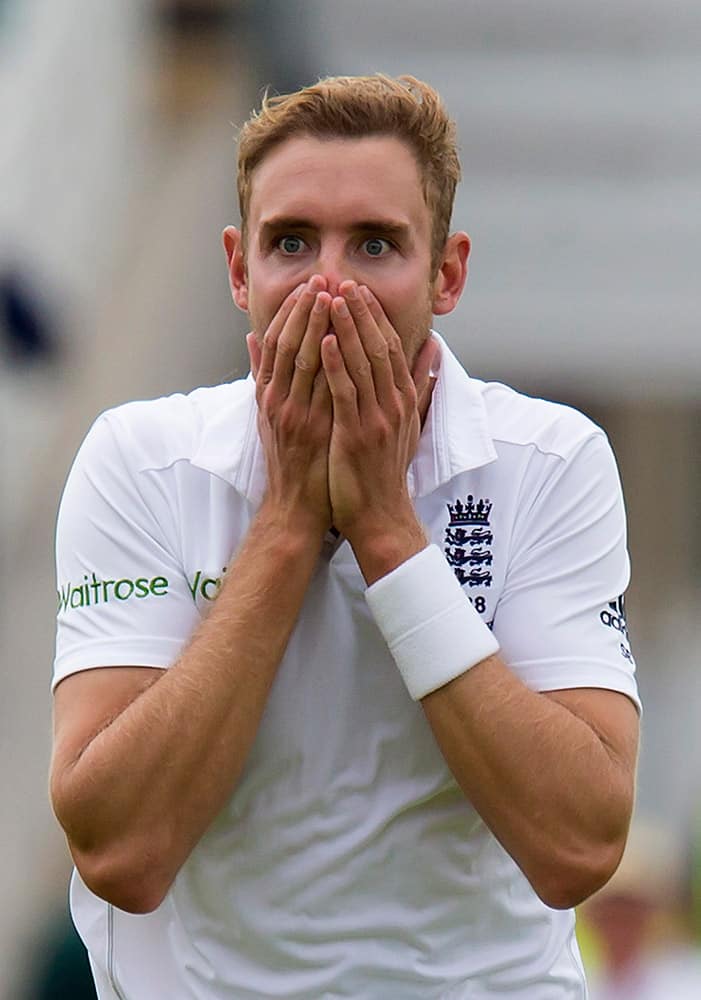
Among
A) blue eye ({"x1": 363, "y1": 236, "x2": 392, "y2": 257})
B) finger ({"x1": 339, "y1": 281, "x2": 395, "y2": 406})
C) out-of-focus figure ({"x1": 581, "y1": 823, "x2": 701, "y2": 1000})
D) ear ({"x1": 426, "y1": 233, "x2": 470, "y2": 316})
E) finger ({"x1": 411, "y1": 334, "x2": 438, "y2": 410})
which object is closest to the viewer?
finger ({"x1": 339, "y1": 281, "x2": 395, "y2": 406})

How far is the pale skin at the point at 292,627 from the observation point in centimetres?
275

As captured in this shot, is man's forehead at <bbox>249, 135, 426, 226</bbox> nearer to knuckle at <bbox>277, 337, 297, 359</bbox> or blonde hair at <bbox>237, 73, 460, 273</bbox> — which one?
blonde hair at <bbox>237, 73, 460, 273</bbox>

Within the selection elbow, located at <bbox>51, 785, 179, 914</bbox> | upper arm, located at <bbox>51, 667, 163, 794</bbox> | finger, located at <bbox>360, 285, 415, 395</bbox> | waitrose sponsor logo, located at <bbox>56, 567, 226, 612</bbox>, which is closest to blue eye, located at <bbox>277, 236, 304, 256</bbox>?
finger, located at <bbox>360, 285, 415, 395</bbox>

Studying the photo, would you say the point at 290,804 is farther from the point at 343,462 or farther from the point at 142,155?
the point at 142,155

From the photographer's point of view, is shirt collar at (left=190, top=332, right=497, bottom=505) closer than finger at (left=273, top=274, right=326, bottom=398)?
No

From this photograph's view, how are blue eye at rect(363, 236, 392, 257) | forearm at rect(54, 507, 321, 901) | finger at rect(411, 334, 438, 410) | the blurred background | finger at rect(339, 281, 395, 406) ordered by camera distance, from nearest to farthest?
forearm at rect(54, 507, 321, 901)
finger at rect(339, 281, 395, 406)
blue eye at rect(363, 236, 392, 257)
finger at rect(411, 334, 438, 410)
the blurred background

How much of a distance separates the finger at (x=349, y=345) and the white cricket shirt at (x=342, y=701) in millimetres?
220

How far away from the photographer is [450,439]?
9.94 ft

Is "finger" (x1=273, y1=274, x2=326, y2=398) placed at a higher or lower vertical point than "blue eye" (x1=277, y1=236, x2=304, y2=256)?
lower

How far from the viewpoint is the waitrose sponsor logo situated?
2908 millimetres

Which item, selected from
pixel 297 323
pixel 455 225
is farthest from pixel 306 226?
pixel 455 225

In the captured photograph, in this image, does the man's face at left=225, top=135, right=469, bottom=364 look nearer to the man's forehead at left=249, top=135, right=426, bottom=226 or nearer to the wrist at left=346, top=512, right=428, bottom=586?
the man's forehead at left=249, top=135, right=426, bottom=226

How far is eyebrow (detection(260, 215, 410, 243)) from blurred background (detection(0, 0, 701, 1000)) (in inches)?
193

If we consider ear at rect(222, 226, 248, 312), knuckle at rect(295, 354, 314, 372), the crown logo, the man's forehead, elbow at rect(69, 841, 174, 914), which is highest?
the man's forehead
